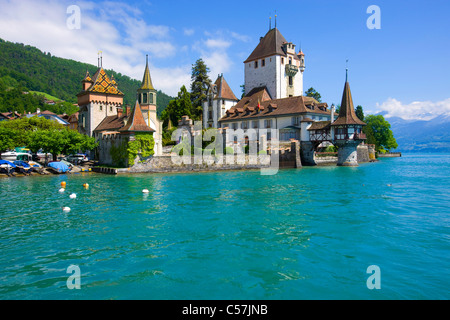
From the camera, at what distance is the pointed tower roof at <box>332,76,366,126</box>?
49.4m

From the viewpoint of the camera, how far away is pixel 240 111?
2447 inches

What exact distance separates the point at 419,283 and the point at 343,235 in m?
4.37

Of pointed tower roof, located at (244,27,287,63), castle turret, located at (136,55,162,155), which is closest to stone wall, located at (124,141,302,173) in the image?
castle turret, located at (136,55,162,155)

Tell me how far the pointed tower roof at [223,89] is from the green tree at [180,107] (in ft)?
20.3

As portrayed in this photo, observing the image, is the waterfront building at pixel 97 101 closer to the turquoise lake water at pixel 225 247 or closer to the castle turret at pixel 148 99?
the castle turret at pixel 148 99

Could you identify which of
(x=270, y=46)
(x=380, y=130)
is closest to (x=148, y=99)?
(x=270, y=46)

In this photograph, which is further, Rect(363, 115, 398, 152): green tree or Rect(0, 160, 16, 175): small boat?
Rect(363, 115, 398, 152): green tree

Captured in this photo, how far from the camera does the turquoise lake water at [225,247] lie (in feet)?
27.6

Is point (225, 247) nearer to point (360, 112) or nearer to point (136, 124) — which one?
point (136, 124)

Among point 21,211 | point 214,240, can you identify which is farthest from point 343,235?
point 21,211

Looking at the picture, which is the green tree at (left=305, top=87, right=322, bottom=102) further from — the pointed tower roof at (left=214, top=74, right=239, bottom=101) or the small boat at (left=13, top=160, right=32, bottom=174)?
the small boat at (left=13, top=160, right=32, bottom=174)

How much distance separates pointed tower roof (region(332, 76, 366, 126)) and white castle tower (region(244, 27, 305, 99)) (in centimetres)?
1600
